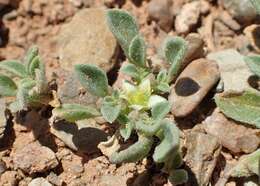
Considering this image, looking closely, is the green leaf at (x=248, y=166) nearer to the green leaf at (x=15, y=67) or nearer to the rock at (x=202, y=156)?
the rock at (x=202, y=156)

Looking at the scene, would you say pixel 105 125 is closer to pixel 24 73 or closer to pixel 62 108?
pixel 62 108

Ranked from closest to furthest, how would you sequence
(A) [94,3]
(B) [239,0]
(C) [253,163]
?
(C) [253,163], (B) [239,0], (A) [94,3]

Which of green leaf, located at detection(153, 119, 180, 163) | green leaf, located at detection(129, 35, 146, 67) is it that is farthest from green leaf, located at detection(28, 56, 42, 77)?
green leaf, located at detection(153, 119, 180, 163)

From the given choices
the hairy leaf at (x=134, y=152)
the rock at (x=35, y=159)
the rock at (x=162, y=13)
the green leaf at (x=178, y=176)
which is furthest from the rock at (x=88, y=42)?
the green leaf at (x=178, y=176)

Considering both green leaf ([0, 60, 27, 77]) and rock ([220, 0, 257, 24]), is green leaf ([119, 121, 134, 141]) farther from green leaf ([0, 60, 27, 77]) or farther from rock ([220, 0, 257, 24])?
rock ([220, 0, 257, 24])

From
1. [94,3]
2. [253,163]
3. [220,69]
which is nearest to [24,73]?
[94,3]

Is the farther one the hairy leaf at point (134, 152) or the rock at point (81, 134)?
the rock at point (81, 134)
